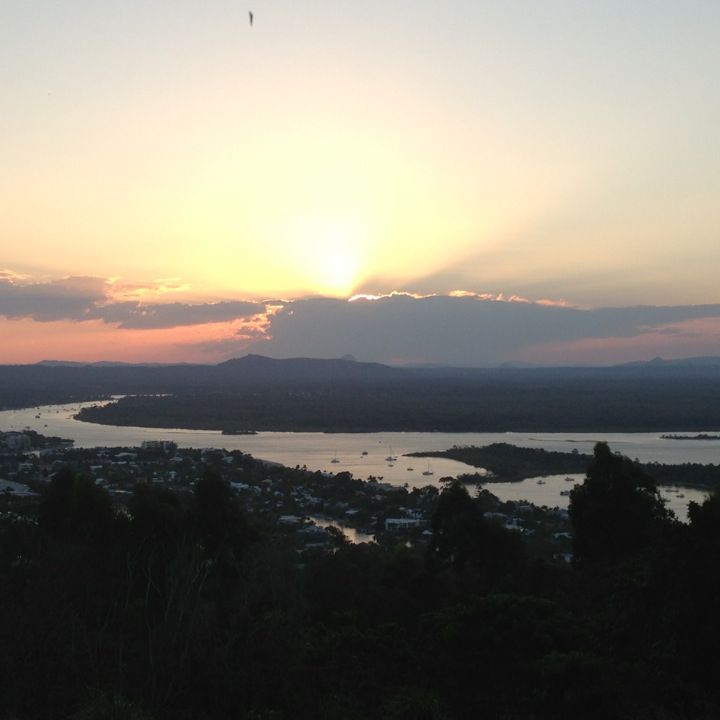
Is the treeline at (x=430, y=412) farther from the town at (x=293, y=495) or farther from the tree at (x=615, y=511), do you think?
the tree at (x=615, y=511)

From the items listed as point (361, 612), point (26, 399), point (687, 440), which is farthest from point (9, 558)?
point (26, 399)

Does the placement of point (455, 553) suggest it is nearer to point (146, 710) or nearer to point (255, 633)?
point (255, 633)

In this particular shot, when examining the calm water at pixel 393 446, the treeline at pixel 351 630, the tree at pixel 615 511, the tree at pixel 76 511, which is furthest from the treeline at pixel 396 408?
the treeline at pixel 351 630

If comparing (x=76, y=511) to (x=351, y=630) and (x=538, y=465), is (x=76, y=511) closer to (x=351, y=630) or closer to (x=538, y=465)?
(x=351, y=630)

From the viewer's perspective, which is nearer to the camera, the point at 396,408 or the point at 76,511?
the point at 76,511

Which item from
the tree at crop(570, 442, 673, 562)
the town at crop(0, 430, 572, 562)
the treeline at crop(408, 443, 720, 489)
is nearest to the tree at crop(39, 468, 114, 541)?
the town at crop(0, 430, 572, 562)

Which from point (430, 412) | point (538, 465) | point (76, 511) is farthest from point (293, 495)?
point (430, 412)
